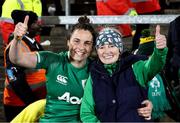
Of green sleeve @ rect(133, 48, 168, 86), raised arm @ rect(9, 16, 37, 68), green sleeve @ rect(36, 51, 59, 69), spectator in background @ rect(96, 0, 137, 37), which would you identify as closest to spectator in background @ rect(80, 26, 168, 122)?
green sleeve @ rect(133, 48, 168, 86)

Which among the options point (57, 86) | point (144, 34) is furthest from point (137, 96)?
point (144, 34)

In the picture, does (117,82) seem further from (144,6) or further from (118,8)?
(144,6)

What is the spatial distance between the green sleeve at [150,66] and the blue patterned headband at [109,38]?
0.65 ft

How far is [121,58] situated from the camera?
12.4 ft

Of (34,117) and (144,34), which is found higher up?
(144,34)

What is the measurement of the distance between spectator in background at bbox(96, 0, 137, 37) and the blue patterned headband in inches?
84.6

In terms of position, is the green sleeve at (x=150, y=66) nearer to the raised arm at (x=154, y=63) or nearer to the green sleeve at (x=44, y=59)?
the raised arm at (x=154, y=63)

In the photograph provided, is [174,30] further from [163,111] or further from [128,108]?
[128,108]

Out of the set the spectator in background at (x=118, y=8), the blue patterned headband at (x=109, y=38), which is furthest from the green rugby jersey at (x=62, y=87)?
the spectator in background at (x=118, y=8)

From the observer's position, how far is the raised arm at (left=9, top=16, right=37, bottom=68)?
3.72 meters

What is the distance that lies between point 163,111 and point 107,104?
2.74 ft

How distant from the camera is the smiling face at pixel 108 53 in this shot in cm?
374

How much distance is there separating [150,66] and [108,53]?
32cm

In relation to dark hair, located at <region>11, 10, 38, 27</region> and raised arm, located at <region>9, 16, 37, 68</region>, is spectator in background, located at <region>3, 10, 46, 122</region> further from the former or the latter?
raised arm, located at <region>9, 16, 37, 68</region>
